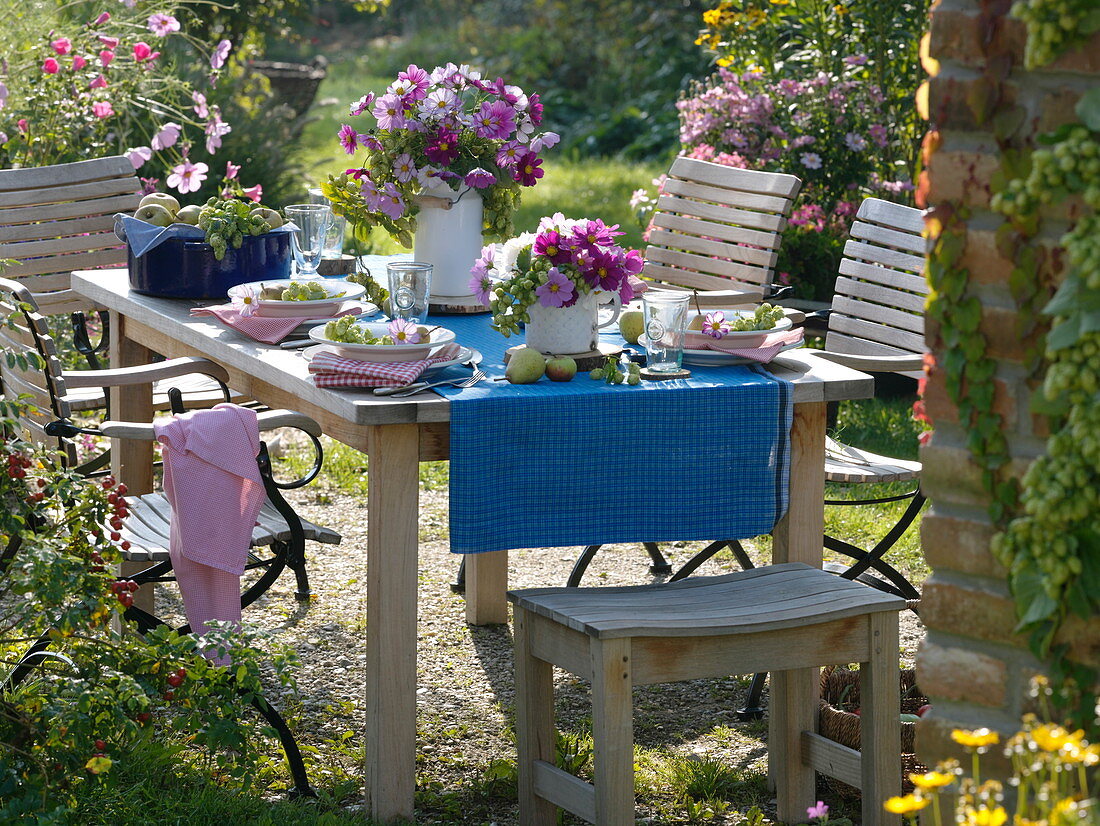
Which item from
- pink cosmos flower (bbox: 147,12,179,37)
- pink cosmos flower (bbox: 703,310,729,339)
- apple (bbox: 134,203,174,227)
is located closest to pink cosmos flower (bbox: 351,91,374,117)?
apple (bbox: 134,203,174,227)

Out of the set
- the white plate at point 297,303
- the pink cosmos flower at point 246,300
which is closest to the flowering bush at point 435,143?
the white plate at point 297,303

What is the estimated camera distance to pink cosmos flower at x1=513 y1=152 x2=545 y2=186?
352cm

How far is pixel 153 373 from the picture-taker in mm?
3375

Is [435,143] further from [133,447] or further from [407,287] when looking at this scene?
[133,447]

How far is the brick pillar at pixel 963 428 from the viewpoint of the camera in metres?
1.86

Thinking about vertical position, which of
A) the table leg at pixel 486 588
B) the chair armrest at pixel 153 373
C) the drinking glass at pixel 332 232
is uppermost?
the drinking glass at pixel 332 232

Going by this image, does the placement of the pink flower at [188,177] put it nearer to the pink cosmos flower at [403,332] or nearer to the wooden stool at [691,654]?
the pink cosmos flower at [403,332]

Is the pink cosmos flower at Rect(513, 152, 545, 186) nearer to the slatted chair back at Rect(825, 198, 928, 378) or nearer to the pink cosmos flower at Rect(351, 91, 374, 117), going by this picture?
the pink cosmos flower at Rect(351, 91, 374, 117)

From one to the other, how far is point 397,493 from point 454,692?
1044mm

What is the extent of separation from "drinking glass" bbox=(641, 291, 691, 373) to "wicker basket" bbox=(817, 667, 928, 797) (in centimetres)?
80

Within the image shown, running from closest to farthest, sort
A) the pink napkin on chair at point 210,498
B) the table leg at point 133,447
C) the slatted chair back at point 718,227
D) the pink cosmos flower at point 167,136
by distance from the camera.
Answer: the pink napkin on chair at point 210,498
the table leg at point 133,447
the slatted chair back at point 718,227
the pink cosmos flower at point 167,136

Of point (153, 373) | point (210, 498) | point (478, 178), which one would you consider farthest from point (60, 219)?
point (210, 498)

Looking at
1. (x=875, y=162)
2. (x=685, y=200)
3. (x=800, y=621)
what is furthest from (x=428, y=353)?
(x=875, y=162)

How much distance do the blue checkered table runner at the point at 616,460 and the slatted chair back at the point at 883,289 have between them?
3.82 feet
